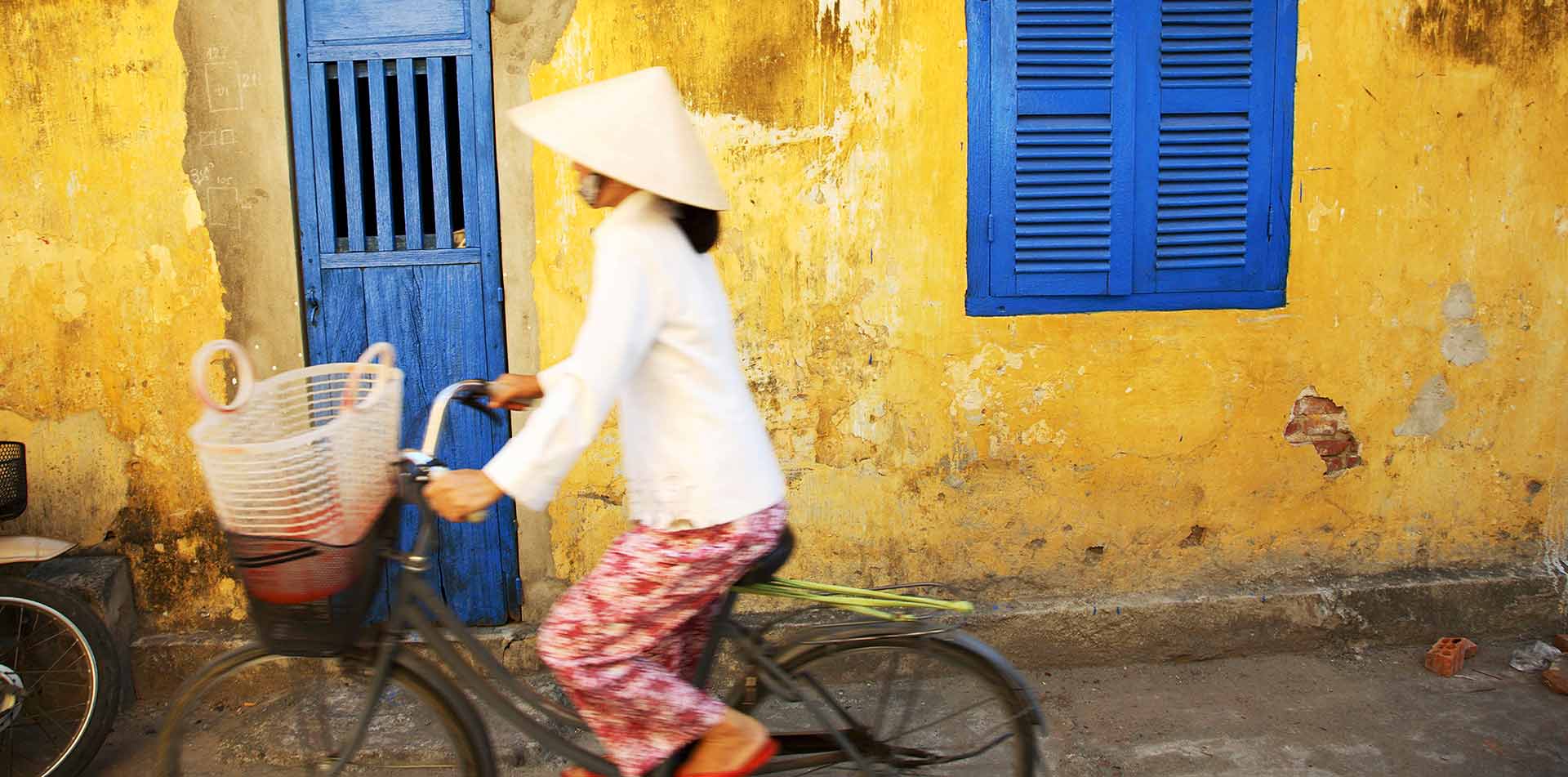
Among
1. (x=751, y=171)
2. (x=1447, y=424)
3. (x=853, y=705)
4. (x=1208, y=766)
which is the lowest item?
(x=1208, y=766)

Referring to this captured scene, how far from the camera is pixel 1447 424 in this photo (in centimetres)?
407

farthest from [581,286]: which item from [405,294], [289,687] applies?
[289,687]

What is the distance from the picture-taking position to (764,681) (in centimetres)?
227

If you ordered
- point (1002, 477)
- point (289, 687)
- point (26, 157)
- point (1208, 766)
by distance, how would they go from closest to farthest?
point (289, 687), point (1208, 766), point (26, 157), point (1002, 477)

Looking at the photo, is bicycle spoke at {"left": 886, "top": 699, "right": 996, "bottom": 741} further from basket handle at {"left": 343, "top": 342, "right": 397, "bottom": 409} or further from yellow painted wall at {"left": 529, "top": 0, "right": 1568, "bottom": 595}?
yellow painted wall at {"left": 529, "top": 0, "right": 1568, "bottom": 595}

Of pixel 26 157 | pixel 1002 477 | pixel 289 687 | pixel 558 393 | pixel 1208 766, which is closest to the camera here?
pixel 558 393

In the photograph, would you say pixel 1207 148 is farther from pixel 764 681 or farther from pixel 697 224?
pixel 764 681

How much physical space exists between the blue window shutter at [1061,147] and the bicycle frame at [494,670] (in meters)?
2.05

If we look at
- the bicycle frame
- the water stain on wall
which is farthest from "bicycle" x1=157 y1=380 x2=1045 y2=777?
the water stain on wall

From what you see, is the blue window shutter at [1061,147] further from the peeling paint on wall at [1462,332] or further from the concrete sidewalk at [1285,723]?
the concrete sidewalk at [1285,723]

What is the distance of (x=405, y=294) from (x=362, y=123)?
65cm

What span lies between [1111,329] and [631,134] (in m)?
2.48

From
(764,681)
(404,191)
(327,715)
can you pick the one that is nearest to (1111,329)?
(764,681)

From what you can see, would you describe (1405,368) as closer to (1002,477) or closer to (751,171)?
(1002,477)
